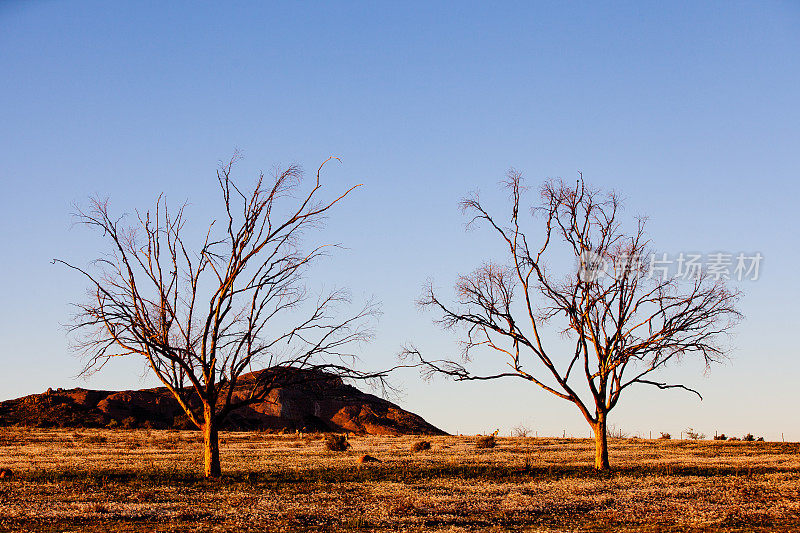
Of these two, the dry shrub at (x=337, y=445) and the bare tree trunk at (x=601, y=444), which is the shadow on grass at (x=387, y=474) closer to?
the bare tree trunk at (x=601, y=444)

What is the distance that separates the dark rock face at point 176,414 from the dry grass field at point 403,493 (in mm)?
49124

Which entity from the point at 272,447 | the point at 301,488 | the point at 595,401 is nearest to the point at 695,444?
the point at 595,401

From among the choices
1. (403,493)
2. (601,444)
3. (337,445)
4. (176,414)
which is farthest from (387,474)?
(176,414)

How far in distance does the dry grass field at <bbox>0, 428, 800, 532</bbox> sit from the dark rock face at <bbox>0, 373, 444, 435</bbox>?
49.1m

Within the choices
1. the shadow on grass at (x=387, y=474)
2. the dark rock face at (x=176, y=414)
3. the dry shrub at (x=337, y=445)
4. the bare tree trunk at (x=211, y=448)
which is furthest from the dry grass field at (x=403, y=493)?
the dark rock face at (x=176, y=414)

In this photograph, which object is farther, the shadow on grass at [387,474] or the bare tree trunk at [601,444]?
the bare tree trunk at [601,444]

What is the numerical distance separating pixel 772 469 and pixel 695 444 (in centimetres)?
2095

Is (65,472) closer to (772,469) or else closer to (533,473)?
(533,473)

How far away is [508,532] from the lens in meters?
18.2

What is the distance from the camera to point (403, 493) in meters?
25.2

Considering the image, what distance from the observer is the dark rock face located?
89688mm

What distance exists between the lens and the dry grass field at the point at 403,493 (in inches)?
777

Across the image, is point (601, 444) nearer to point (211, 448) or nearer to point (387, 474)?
point (387, 474)

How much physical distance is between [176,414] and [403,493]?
269 ft
